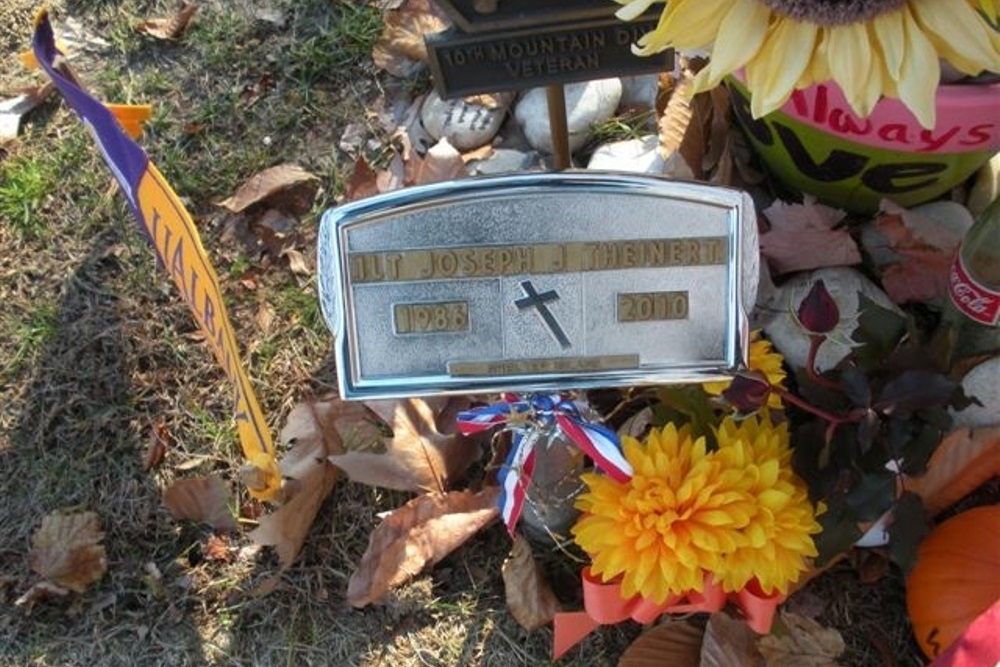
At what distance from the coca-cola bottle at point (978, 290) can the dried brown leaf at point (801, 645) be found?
16.7 inches

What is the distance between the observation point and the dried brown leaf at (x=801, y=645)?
57.5 inches

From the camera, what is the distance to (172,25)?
2133 mm

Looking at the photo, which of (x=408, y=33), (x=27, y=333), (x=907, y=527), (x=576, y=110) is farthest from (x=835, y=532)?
(x=27, y=333)

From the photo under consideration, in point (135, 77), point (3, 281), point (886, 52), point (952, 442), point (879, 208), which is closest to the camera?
point (886, 52)

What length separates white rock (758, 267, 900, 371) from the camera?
151 cm

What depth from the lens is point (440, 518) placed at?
5.26 ft

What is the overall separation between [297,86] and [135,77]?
34 cm

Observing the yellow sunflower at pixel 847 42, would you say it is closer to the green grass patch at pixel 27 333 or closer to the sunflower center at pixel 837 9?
the sunflower center at pixel 837 9

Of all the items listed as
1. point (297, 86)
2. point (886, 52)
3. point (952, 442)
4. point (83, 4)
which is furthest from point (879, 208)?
point (83, 4)

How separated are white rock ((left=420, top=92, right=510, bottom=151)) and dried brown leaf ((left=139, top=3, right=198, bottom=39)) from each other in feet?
1.89

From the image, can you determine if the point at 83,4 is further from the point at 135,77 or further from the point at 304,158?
the point at 304,158

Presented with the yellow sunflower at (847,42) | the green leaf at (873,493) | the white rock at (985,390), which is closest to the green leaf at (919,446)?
the green leaf at (873,493)

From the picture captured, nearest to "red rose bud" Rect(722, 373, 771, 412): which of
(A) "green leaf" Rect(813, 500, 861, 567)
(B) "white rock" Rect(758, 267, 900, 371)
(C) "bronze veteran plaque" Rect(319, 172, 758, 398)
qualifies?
(C) "bronze veteran plaque" Rect(319, 172, 758, 398)

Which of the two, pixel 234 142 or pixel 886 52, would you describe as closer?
pixel 886 52
